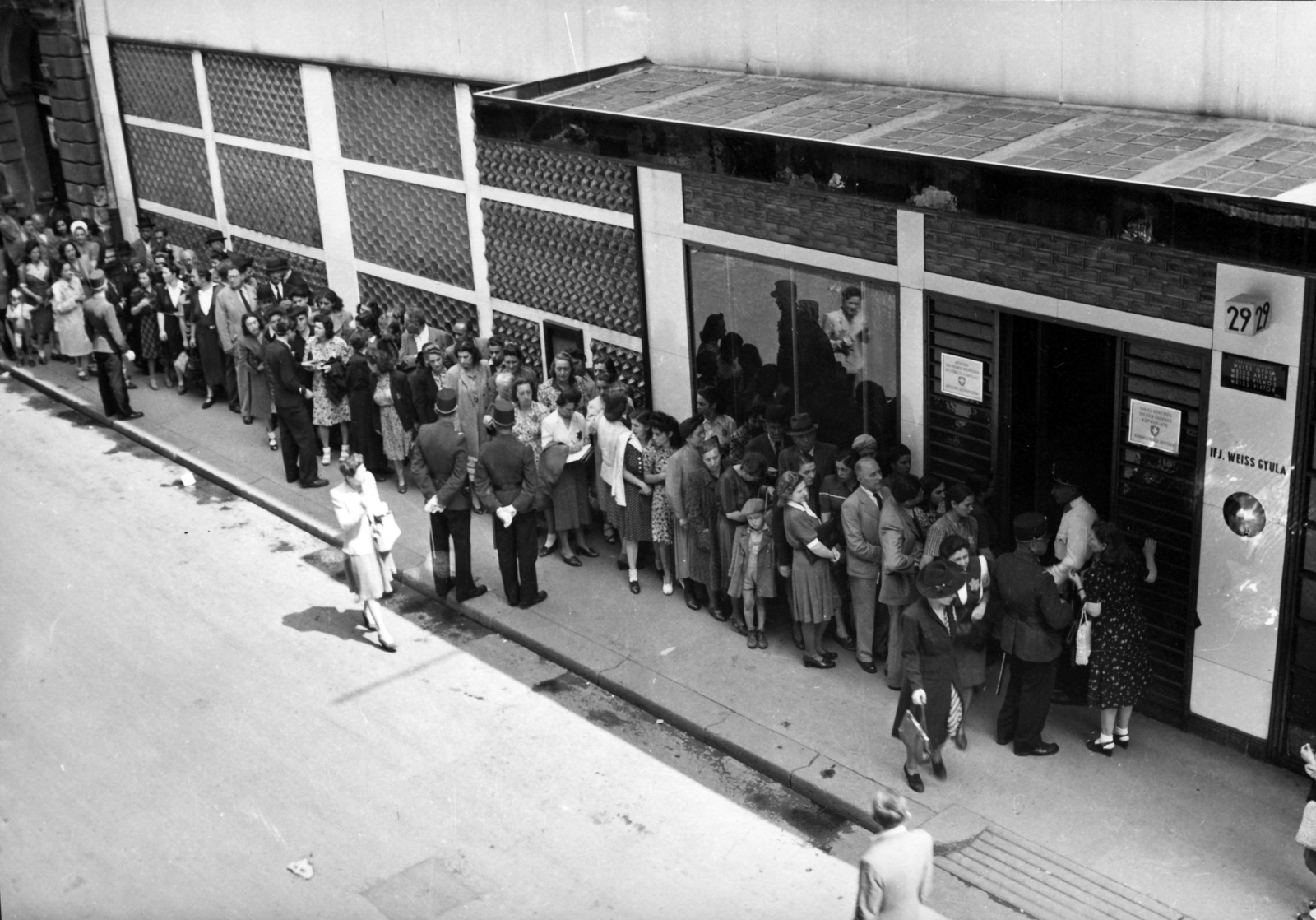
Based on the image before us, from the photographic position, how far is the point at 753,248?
1243cm

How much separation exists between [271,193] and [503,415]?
26.5 feet

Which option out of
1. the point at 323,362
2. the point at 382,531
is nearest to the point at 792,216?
the point at 382,531

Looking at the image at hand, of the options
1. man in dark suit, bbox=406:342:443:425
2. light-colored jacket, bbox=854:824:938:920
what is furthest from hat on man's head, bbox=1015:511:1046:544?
man in dark suit, bbox=406:342:443:425

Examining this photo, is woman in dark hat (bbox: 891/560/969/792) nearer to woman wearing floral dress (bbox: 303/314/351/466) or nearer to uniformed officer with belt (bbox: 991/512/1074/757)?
uniformed officer with belt (bbox: 991/512/1074/757)

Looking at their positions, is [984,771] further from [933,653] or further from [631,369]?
[631,369]

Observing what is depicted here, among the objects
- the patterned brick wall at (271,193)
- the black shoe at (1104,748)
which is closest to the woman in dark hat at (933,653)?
the black shoe at (1104,748)

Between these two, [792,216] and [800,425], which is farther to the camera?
[792,216]

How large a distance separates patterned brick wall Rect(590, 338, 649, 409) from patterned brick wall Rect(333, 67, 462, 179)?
2.77 metres

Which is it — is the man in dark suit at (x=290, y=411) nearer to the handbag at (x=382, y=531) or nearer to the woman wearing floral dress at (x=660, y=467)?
the handbag at (x=382, y=531)

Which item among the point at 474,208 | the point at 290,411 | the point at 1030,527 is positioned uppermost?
the point at 474,208

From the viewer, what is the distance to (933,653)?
31.5 ft

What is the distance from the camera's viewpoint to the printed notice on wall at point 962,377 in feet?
36.0

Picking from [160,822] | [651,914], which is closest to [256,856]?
[160,822]

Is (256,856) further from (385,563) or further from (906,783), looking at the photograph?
(906,783)
